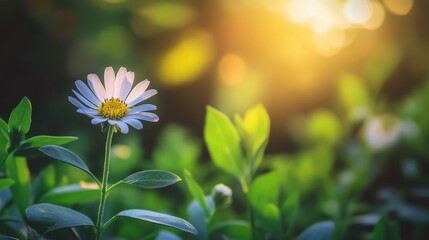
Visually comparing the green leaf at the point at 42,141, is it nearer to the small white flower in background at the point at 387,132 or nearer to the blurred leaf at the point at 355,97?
the small white flower in background at the point at 387,132

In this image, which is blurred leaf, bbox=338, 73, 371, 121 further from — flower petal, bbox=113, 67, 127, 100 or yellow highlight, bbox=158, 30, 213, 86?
flower petal, bbox=113, 67, 127, 100

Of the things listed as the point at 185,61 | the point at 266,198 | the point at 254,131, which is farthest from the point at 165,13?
the point at 266,198

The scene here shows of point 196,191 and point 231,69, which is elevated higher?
point 231,69

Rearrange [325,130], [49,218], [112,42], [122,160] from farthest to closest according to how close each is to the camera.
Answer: [112,42]
[325,130]
[122,160]
[49,218]

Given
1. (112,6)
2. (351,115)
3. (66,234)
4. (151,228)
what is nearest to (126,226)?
(151,228)

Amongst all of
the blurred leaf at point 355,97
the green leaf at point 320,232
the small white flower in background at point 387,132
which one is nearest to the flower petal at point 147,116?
the green leaf at point 320,232

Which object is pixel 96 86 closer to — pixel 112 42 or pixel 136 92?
pixel 136 92

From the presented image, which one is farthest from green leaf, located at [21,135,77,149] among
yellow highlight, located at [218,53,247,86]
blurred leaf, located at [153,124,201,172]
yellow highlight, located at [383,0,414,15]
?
yellow highlight, located at [383,0,414,15]
